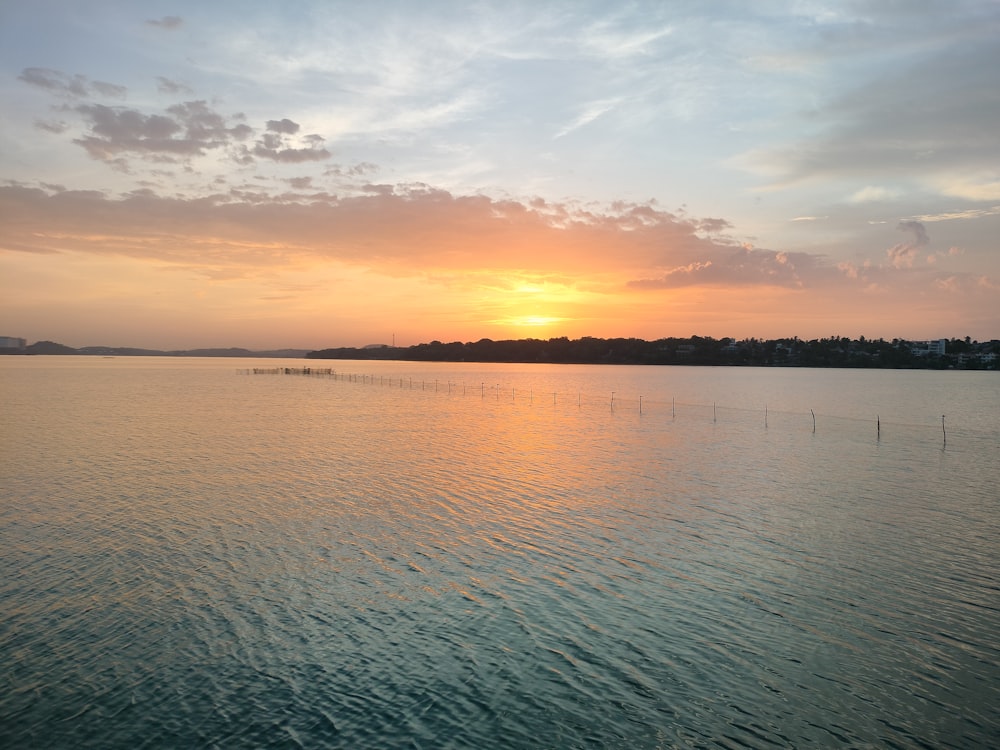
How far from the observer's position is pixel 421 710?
12750 millimetres

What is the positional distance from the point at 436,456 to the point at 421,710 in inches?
1372

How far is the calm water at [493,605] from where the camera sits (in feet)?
40.7

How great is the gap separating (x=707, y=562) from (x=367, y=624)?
1261 cm

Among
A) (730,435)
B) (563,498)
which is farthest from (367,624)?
(730,435)

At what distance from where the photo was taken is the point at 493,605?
18.1m

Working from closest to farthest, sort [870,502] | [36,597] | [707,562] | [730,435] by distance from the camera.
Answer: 1. [36,597]
2. [707,562]
3. [870,502]
4. [730,435]

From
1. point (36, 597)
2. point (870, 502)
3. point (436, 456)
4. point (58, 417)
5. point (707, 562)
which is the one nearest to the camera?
point (36, 597)

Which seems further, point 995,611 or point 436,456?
point 436,456

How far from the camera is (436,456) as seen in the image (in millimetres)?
47438

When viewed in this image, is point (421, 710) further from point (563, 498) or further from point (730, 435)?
point (730, 435)

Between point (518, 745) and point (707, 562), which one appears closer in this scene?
point (518, 745)

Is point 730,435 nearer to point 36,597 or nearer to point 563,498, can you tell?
point 563,498

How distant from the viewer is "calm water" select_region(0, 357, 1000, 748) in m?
12.4

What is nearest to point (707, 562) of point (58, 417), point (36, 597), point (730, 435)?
point (36, 597)
